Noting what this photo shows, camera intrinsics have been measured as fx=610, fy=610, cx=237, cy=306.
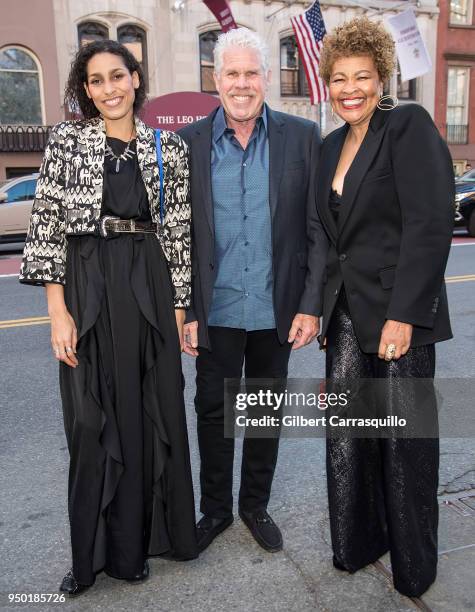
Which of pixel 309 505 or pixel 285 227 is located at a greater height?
pixel 285 227

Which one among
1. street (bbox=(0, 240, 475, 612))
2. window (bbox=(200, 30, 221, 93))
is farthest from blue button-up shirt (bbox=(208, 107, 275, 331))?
window (bbox=(200, 30, 221, 93))

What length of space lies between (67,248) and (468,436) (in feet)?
9.09

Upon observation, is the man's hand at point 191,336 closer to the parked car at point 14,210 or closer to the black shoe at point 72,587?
the black shoe at point 72,587

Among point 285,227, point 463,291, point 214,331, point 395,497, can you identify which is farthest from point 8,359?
A: point 463,291

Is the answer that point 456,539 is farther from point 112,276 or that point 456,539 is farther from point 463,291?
point 463,291

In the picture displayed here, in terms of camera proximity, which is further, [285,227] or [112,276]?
[285,227]

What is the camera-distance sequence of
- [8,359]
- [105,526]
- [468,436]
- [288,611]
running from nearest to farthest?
[288,611]
[105,526]
[468,436]
[8,359]

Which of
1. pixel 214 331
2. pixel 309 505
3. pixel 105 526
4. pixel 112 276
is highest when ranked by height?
pixel 112 276

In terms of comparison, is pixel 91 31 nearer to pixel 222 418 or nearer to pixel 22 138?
pixel 22 138

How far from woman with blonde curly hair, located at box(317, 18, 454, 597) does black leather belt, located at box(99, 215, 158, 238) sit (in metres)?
0.73

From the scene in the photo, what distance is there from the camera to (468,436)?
383cm

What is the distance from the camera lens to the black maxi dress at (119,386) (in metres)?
2.35

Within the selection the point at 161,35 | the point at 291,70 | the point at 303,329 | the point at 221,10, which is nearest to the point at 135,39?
the point at 161,35

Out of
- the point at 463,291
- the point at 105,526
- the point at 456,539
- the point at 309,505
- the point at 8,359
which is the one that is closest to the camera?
the point at 105,526
